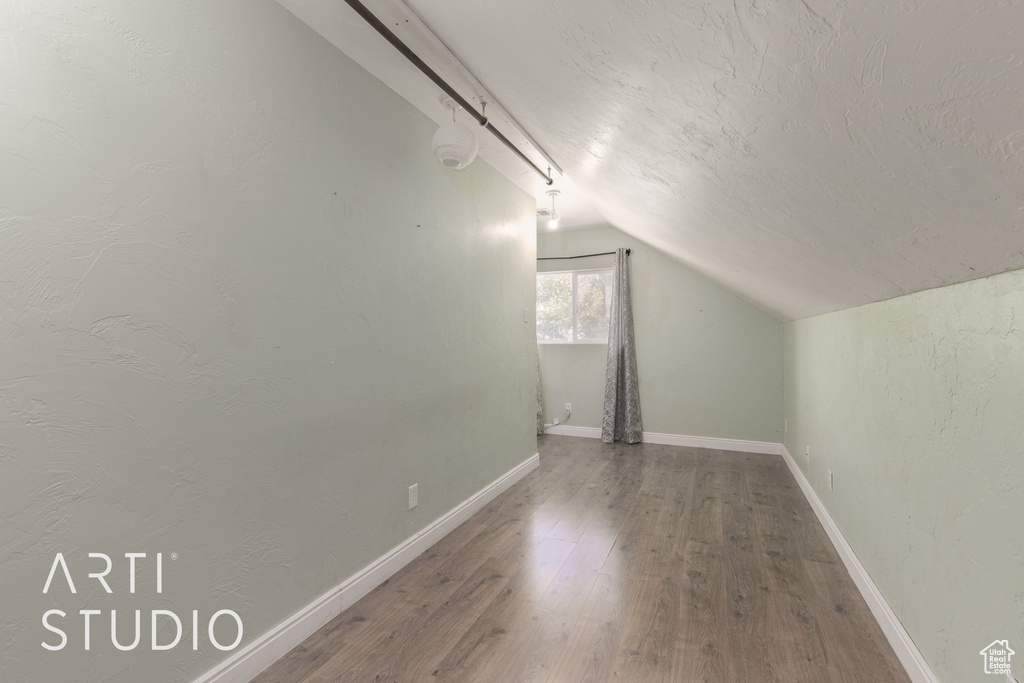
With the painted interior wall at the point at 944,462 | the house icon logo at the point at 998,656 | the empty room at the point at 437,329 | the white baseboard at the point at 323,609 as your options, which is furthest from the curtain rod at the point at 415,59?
the house icon logo at the point at 998,656

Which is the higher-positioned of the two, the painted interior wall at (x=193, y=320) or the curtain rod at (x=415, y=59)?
the curtain rod at (x=415, y=59)

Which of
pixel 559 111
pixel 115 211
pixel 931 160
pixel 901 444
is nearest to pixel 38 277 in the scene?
pixel 115 211

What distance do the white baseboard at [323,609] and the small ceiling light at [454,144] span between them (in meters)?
1.84

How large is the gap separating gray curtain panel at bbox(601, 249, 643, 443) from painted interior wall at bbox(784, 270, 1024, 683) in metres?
2.63

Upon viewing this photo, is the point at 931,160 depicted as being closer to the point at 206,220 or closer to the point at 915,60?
the point at 915,60

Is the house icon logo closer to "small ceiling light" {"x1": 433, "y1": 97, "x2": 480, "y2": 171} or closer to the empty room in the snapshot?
the empty room

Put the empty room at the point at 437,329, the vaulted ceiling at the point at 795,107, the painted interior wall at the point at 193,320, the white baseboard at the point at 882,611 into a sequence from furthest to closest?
the white baseboard at the point at 882,611 → the painted interior wall at the point at 193,320 → the empty room at the point at 437,329 → the vaulted ceiling at the point at 795,107

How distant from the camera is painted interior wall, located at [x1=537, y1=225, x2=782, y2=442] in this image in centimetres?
448

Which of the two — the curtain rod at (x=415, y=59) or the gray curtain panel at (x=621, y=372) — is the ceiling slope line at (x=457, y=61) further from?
the gray curtain panel at (x=621, y=372)

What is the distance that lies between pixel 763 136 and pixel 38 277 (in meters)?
1.71

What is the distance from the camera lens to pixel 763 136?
3.52ft

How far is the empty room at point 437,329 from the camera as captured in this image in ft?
3.20

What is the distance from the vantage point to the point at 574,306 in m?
5.32

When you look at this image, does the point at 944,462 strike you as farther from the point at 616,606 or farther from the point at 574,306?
A: the point at 574,306
